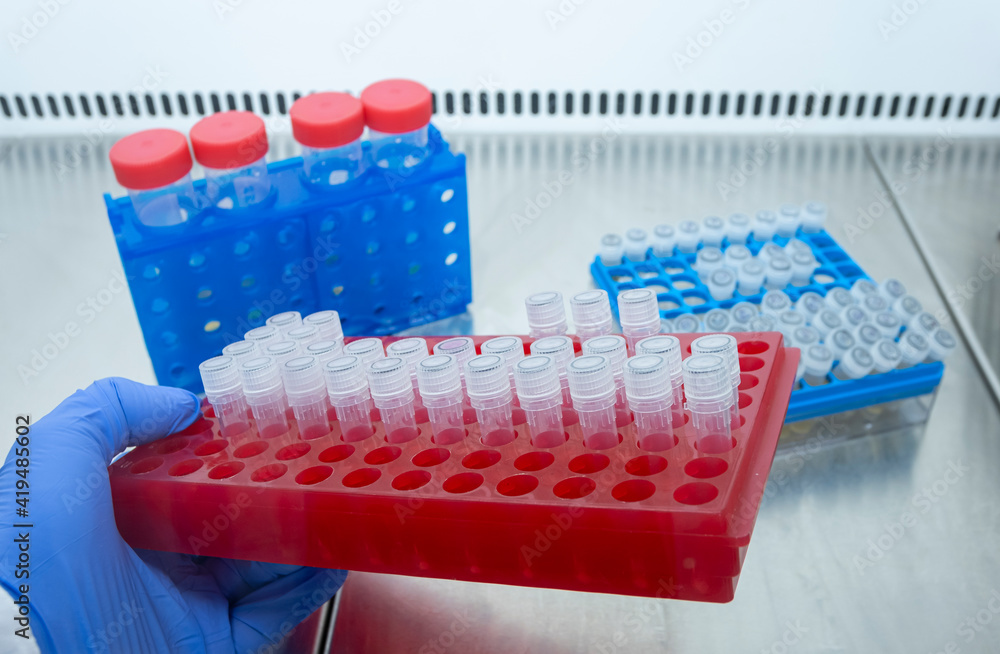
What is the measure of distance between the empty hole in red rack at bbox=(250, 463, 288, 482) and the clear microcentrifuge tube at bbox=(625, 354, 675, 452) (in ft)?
1.12

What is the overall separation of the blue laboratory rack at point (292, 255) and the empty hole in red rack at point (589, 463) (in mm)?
513

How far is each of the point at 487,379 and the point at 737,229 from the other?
2.46 feet

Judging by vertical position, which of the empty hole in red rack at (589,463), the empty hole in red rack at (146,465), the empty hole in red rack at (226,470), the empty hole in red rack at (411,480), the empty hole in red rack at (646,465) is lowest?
the empty hole in red rack at (146,465)

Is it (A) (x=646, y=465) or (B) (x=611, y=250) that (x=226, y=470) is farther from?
(B) (x=611, y=250)

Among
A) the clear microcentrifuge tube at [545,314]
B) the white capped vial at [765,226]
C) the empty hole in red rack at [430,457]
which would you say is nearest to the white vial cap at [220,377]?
the empty hole in red rack at [430,457]

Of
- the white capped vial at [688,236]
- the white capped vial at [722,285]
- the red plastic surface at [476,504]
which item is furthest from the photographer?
the white capped vial at [688,236]

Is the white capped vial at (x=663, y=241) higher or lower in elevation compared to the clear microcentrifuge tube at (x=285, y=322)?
lower

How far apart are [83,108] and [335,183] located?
85 cm

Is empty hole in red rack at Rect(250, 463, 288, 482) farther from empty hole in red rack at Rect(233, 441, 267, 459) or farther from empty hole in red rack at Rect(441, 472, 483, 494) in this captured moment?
empty hole in red rack at Rect(441, 472, 483, 494)

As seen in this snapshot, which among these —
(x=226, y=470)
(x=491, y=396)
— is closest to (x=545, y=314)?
(x=491, y=396)

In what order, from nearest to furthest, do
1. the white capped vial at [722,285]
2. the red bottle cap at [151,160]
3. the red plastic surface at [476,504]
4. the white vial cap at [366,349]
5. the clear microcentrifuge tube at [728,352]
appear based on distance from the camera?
the red plastic surface at [476,504]
the clear microcentrifuge tube at [728,352]
the white vial cap at [366,349]
the red bottle cap at [151,160]
the white capped vial at [722,285]

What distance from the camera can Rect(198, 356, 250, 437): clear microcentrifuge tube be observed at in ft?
2.76

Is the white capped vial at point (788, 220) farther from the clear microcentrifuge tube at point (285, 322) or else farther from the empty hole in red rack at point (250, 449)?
the empty hole in red rack at point (250, 449)

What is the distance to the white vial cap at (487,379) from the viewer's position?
0.78 metres
